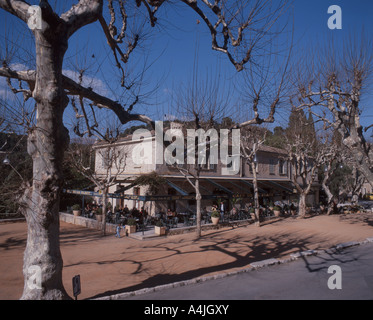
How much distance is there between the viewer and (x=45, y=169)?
521 cm

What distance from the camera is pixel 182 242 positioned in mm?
14328

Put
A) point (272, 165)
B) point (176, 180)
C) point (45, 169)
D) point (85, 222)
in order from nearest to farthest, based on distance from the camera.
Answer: point (45, 169)
point (85, 222)
point (176, 180)
point (272, 165)

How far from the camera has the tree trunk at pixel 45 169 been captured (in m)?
5.14

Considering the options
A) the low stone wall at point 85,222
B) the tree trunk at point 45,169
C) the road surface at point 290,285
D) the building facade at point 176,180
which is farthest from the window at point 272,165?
the tree trunk at point 45,169

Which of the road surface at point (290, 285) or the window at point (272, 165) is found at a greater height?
the window at point (272, 165)

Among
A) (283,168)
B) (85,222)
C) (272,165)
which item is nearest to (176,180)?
(85,222)

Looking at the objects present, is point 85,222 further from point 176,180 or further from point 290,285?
point 290,285

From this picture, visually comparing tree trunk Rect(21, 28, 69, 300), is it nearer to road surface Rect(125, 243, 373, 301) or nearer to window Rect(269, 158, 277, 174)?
road surface Rect(125, 243, 373, 301)

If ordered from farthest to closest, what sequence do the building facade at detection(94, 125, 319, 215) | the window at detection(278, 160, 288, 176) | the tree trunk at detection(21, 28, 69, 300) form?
the window at detection(278, 160, 288, 176), the building facade at detection(94, 125, 319, 215), the tree trunk at detection(21, 28, 69, 300)

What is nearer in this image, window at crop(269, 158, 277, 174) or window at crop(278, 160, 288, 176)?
window at crop(269, 158, 277, 174)

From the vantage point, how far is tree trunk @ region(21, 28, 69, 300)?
5.14m

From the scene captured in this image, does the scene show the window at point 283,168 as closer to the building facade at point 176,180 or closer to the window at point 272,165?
the window at point 272,165

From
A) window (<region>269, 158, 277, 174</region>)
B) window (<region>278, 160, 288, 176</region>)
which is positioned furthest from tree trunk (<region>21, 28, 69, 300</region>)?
window (<region>278, 160, 288, 176</region>)
